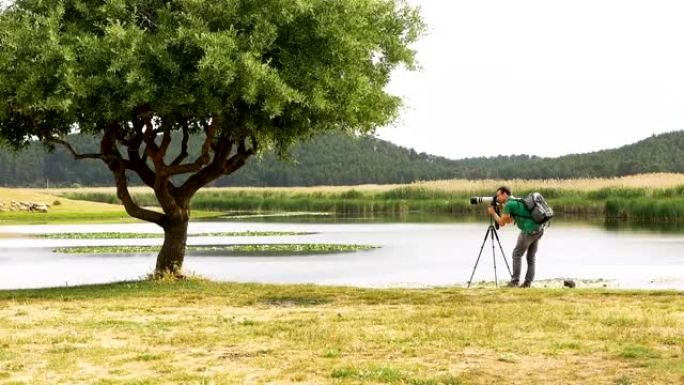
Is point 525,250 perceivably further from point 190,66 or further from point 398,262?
point 398,262

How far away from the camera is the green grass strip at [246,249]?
38188mm

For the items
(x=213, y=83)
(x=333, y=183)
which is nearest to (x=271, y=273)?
(x=213, y=83)

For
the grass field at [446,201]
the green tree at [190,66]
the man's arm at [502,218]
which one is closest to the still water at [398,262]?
the man's arm at [502,218]

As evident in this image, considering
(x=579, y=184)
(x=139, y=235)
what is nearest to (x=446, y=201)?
(x=579, y=184)

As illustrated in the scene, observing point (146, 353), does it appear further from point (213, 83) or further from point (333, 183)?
point (333, 183)

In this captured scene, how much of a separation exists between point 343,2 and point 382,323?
28.3 ft

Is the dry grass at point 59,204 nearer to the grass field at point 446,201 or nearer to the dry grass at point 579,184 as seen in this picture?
the grass field at point 446,201

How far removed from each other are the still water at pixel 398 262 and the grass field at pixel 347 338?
232 inches

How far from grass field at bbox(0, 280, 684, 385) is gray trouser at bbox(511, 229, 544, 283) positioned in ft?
5.47

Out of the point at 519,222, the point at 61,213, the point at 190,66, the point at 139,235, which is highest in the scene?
the point at 190,66

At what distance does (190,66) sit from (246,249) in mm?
18997

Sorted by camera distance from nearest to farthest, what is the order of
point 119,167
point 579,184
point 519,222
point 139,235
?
point 519,222 < point 119,167 < point 139,235 < point 579,184

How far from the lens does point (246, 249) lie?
129 feet

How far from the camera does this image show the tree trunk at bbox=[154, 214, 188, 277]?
973 inches
